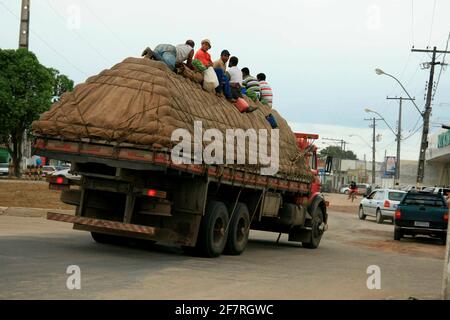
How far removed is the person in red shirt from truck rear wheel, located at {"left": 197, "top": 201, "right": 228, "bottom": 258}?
2942 millimetres

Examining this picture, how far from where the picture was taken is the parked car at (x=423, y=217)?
78.0 ft

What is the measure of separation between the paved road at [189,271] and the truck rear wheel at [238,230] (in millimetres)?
251

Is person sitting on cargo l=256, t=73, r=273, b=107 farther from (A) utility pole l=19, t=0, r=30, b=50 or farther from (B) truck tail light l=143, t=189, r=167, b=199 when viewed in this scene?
(A) utility pole l=19, t=0, r=30, b=50

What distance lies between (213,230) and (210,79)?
3086 mm

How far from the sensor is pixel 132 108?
40.4 feet

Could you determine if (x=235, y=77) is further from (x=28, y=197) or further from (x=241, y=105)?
(x=28, y=197)

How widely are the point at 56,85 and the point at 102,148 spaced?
1568 inches

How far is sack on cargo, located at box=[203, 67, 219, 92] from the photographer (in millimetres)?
14594

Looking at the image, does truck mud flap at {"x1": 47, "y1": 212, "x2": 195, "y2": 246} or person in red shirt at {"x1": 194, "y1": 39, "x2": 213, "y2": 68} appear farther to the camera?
person in red shirt at {"x1": 194, "y1": 39, "x2": 213, "y2": 68}

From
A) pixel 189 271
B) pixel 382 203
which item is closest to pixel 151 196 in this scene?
pixel 189 271

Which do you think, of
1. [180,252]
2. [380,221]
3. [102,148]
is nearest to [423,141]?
[380,221]

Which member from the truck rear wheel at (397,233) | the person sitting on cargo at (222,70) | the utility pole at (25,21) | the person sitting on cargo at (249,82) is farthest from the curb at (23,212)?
the utility pole at (25,21)

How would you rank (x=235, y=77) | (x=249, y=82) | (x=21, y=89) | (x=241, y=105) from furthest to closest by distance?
(x=21, y=89) < (x=249, y=82) < (x=235, y=77) < (x=241, y=105)

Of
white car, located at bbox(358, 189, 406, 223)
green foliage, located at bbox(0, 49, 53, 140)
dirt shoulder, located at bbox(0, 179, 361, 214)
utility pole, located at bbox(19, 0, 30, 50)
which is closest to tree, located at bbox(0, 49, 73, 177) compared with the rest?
green foliage, located at bbox(0, 49, 53, 140)
